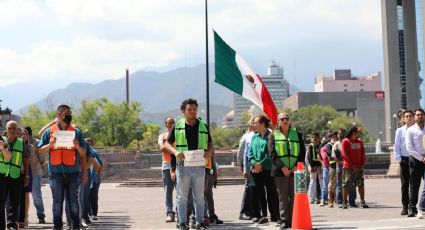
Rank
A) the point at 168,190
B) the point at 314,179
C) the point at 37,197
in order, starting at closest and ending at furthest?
the point at 168,190 → the point at 37,197 → the point at 314,179

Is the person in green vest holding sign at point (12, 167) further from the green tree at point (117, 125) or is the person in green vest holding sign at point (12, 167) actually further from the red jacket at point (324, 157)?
the green tree at point (117, 125)

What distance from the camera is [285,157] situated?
11.3 metres

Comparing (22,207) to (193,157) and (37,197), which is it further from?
(193,157)

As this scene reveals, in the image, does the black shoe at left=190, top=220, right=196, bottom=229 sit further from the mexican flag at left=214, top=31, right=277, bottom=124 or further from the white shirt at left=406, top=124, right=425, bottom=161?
the white shirt at left=406, top=124, right=425, bottom=161

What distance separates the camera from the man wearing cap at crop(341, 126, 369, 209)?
638 inches

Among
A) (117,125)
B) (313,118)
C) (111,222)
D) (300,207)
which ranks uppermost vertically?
(313,118)

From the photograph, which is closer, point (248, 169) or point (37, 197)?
point (248, 169)

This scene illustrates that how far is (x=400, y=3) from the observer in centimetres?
9150

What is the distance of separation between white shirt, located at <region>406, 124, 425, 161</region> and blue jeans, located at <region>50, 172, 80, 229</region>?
5.75 m

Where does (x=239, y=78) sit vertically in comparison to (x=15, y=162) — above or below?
above

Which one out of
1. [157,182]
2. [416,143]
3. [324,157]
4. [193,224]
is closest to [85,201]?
[193,224]

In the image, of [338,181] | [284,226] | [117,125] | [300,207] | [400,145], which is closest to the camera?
[300,207]

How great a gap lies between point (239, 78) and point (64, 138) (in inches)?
174

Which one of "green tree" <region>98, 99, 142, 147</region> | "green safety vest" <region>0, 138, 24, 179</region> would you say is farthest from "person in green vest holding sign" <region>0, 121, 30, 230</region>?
"green tree" <region>98, 99, 142, 147</region>
